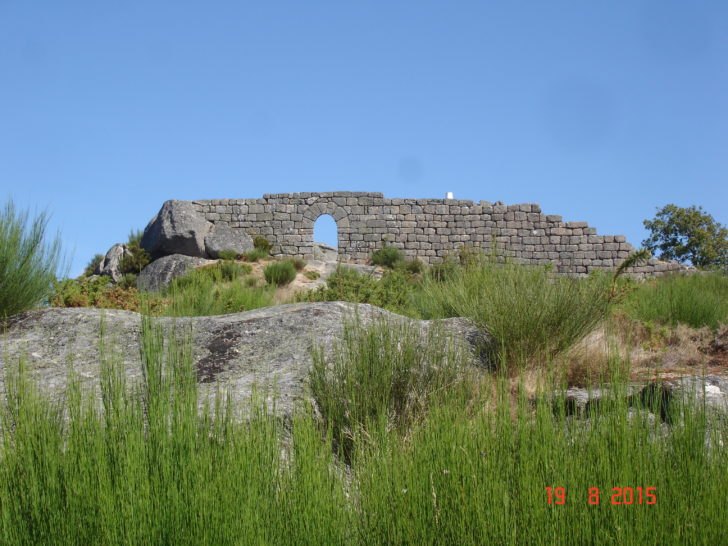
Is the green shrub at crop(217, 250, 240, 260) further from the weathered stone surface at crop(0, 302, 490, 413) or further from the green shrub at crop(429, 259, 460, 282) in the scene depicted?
the weathered stone surface at crop(0, 302, 490, 413)

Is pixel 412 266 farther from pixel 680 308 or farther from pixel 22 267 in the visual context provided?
pixel 22 267

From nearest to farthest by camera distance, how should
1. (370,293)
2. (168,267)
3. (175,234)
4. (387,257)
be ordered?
(370,293)
(168,267)
(175,234)
(387,257)

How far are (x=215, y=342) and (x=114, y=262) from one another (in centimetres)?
1522

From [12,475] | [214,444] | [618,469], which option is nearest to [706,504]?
[618,469]

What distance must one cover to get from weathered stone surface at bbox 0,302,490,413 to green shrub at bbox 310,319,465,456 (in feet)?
0.46

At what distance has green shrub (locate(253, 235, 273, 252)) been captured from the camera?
66.6 feet

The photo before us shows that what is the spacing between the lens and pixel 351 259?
68.6ft

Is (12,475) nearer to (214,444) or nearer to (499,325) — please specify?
(214,444)

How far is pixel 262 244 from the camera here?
2036 centimetres

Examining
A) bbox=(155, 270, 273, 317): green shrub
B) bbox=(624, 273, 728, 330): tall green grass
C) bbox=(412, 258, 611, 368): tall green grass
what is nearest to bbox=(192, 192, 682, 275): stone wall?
bbox=(155, 270, 273, 317): green shrub

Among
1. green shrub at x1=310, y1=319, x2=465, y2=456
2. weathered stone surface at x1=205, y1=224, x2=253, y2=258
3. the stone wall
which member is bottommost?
green shrub at x1=310, y1=319, x2=465, y2=456

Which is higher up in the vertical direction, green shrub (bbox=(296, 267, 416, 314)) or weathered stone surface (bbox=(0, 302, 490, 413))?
green shrub (bbox=(296, 267, 416, 314))

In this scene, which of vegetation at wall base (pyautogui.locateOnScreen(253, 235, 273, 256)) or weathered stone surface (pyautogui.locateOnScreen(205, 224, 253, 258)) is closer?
weathered stone surface (pyautogui.locateOnScreen(205, 224, 253, 258))
